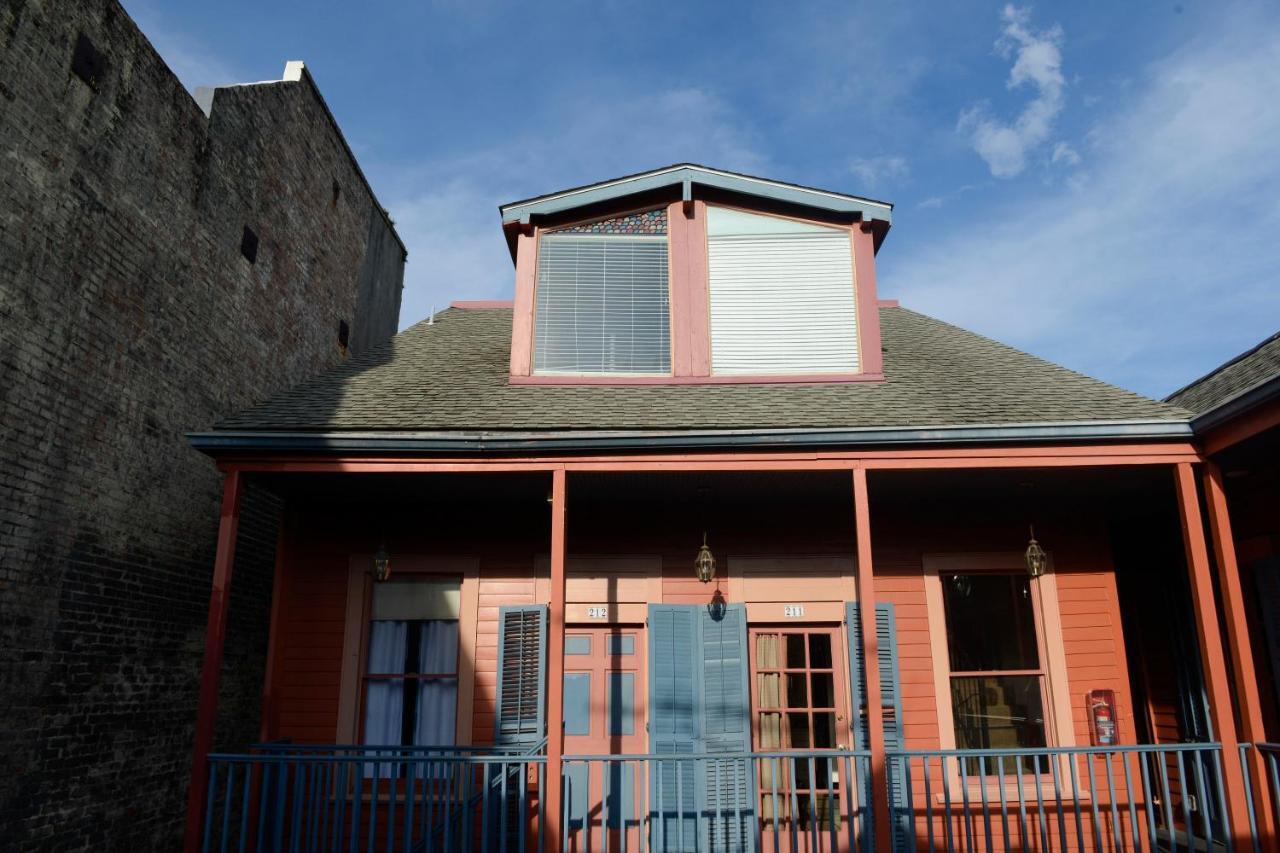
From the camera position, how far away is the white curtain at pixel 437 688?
8094 mm

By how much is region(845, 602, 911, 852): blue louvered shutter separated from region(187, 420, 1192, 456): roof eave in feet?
5.99

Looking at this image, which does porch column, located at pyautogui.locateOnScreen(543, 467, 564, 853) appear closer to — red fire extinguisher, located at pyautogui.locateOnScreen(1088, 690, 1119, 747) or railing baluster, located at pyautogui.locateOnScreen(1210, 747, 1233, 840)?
railing baluster, located at pyautogui.locateOnScreen(1210, 747, 1233, 840)

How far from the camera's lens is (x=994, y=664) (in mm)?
8141

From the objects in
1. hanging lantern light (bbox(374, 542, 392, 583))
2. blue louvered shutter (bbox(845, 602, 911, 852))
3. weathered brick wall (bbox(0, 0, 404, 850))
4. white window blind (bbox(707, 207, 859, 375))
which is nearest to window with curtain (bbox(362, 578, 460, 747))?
hanging lantern light (bbox(374, 542, 392, 583))

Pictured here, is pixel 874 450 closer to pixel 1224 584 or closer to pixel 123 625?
pixel 1224 584

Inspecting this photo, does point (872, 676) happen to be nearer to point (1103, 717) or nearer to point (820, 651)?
point (820, 651)

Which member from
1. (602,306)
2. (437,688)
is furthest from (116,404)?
(602,306)

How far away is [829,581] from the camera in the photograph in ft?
27.1

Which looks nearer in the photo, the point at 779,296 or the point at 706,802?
the point at 706,802

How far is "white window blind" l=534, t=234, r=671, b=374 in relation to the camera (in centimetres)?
861

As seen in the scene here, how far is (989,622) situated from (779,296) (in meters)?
3.43

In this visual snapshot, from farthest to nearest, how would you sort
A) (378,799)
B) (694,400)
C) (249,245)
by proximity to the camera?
(249,245)
(378,799)
(694,400)

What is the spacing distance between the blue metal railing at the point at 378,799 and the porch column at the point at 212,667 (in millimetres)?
87

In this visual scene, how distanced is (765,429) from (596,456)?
1.24 metres
